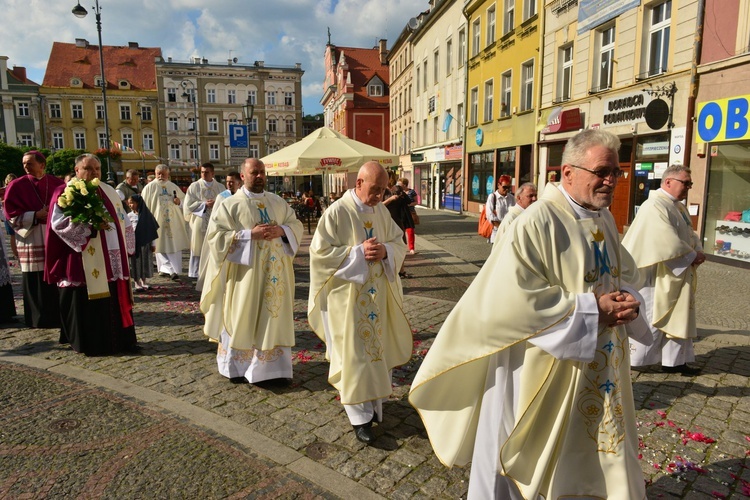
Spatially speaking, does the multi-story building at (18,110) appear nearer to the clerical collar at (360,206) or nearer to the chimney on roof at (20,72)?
the chimney on roof at (20,72)

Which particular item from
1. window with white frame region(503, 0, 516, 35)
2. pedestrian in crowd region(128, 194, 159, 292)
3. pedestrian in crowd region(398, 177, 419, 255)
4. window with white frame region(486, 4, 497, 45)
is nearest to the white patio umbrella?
pedestrian in crowd region(398, 177, 419, 255)

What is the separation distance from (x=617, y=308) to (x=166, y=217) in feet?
32.5

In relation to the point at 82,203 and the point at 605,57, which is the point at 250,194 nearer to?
the point at 82,203

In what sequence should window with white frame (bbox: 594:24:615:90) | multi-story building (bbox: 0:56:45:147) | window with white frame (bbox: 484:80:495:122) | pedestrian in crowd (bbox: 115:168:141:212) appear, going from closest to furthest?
pedestrian in crowd (bbox: 115:168:141:212)
window with white frame (bbox: 594:24:615:90)
window with white frame (bbox: 484:80:495:122)
multi-story building (bbox: 0:56:45:147)

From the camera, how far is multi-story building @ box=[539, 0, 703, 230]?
12469 millimetres

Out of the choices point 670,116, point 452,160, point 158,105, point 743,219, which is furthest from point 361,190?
point 158,105

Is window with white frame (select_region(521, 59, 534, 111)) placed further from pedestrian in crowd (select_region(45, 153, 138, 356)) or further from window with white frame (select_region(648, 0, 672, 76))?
pedestrian in crowd (select_region(45, 153, 138, 356))

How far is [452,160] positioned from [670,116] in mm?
16515

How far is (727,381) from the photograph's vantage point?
4.69 meters

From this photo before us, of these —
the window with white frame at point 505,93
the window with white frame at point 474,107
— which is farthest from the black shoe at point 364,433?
the window with white frame at point 474,107

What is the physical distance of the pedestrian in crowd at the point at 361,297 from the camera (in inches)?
146

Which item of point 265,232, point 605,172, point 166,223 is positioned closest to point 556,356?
point 605,172

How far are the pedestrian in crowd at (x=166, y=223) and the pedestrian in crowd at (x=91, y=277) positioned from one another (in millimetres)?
4659

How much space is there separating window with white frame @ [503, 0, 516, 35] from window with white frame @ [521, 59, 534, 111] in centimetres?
202
